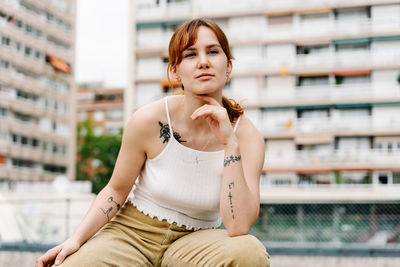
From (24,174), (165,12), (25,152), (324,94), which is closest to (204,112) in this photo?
(324,94)

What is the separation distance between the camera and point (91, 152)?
4203cm

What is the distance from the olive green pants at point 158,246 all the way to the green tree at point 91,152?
38.1 meters

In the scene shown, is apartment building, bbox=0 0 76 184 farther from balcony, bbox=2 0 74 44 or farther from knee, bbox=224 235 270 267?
knee, bbox=224 235 270 267

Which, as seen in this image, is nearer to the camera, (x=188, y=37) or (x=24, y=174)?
(x=188, y=37)

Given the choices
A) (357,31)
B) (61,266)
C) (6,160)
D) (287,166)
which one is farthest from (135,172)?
(6,160)

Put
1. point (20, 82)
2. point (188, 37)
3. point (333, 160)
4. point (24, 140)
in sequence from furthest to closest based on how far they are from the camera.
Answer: point (24, 140), point (20, 82), point (333, 160), point (188, 37)

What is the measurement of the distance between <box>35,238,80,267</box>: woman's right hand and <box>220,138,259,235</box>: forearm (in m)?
0.47

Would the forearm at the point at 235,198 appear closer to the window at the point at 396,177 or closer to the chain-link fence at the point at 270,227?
the chain-link fence at the point at 270,227

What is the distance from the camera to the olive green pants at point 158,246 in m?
1.60

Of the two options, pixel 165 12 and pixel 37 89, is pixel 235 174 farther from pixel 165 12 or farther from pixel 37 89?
pixel 37 89

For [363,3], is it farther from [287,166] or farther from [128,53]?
[128,53]

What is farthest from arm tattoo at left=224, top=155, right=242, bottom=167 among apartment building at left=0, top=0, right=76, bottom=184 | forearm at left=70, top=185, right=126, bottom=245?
apartment building at left=0, top=0, right=76, bottom=184

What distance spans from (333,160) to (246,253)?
1015 inches

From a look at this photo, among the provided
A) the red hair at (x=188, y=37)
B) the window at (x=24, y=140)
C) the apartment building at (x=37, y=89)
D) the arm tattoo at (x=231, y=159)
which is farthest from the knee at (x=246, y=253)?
the window at (x=24, y=140)
